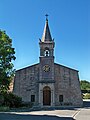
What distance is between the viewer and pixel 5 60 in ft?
87.9

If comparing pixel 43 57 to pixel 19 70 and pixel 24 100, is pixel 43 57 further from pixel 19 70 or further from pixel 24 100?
pixel 24 100

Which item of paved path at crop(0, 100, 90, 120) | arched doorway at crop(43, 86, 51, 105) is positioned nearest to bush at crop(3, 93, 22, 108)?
arched doorway at crop(43, 86, 51, 105)

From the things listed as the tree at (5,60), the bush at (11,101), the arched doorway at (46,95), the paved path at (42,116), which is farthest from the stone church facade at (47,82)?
the paved path at (42,116)

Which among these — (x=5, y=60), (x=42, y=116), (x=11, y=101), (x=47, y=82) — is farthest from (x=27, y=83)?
(x=42, y=116)

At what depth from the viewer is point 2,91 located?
88.5 ft

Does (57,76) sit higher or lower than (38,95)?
higher

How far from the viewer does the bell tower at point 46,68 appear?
Result: 36469mm

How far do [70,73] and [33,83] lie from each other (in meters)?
6.55

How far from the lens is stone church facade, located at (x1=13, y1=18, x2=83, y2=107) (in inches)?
1443

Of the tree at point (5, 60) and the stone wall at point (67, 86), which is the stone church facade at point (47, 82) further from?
the tree at point (5, 60)

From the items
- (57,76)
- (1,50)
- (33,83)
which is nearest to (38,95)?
(33,83)

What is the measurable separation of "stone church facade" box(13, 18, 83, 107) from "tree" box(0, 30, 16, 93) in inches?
408

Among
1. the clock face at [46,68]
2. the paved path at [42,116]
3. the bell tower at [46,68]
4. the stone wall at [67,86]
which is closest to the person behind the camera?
the paved path at [42,116]

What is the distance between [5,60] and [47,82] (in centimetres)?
1161
